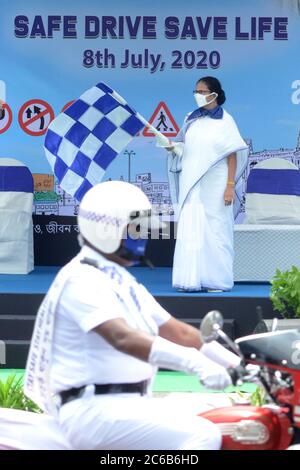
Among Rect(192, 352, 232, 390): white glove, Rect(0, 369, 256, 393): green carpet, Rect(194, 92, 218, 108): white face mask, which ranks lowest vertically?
Rect(0, 369, 256, 393): green carpet

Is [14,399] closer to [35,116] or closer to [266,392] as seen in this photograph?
[266,392]

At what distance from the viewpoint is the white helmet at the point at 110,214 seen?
436cm

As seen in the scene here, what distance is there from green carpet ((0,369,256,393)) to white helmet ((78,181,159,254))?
4.12m

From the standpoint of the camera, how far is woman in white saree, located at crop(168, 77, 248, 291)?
393 inches

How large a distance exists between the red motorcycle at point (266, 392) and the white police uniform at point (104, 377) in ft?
0.37

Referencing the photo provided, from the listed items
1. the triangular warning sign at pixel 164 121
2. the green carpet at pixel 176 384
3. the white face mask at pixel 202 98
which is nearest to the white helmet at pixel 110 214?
the green carpet at pixel 176 384

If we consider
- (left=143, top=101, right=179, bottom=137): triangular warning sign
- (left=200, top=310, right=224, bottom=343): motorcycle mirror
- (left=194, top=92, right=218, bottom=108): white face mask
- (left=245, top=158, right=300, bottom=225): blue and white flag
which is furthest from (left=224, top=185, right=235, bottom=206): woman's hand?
(left=200, top=310, right=224, bottom=343): motorcycle mirror

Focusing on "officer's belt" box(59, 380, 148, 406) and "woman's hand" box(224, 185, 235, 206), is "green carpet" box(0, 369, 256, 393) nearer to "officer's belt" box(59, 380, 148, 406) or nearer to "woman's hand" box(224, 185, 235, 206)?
"woman's hand" box(224, 185, 235, 206)

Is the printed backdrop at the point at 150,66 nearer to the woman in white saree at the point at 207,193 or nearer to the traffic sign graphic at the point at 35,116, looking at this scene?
the traffic sign graphic at the point at 35,116

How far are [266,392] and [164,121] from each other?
25.8ft

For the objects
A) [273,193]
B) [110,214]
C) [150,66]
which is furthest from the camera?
[150,66]

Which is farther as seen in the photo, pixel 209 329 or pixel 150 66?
pixel 150 66

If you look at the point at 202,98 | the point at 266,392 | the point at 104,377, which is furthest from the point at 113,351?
the point at 202,98

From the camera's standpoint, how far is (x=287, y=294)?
891 cm
